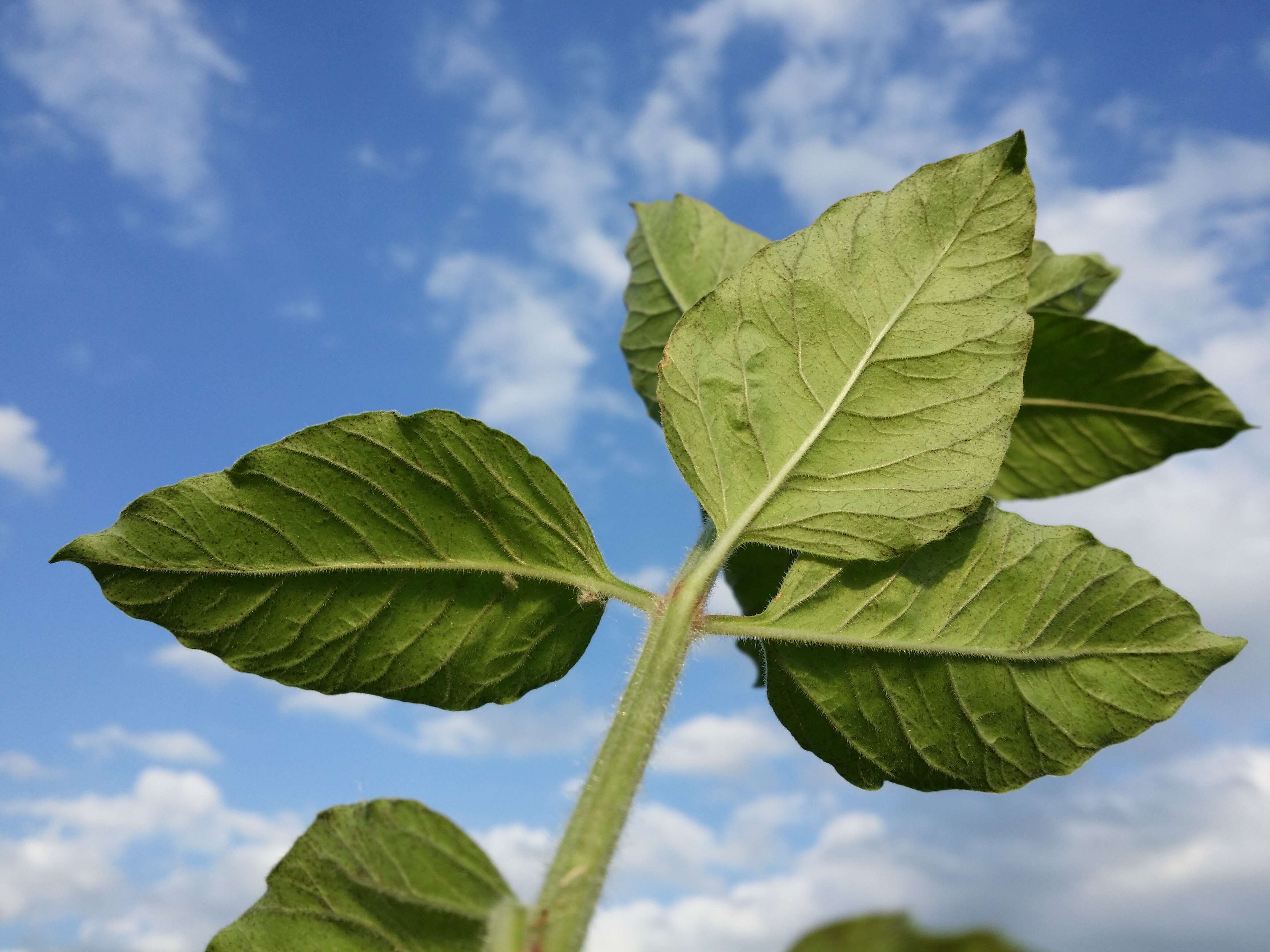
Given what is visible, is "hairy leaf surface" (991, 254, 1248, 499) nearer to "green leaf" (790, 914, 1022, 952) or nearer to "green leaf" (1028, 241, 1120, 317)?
"green leaf" (1028, 241, 1120, 317)

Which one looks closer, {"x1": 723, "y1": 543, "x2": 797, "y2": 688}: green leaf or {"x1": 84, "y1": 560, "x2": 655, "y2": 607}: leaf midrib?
{"x1": 84, "y1": 560, "x2": 655, "y2": 607}: leaf midrib

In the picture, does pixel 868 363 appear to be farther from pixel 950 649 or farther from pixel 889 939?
pixel 889 939

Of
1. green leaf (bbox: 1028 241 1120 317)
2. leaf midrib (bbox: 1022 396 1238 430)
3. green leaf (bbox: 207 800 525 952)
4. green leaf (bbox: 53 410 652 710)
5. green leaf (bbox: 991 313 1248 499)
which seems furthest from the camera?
green leaf (bbox: 1028 241 1120 317)

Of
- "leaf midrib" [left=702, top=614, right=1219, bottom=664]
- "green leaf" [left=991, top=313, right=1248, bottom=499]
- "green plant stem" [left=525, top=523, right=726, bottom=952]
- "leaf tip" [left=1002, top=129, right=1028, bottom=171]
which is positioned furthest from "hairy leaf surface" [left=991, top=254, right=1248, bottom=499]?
"green plant stem" [left=525, top=523, right=726, bottom=952]

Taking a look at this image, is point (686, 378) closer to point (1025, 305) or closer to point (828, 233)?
point (828, 233)

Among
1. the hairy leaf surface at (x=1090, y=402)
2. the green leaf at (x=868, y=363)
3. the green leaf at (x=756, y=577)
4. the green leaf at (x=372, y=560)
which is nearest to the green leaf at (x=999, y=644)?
→ the green leaf at (x=868, y=363)

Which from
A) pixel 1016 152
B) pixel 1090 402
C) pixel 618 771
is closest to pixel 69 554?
pixel 618 771
